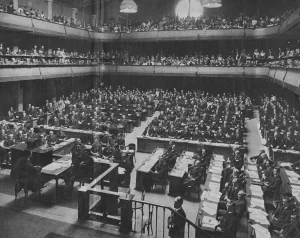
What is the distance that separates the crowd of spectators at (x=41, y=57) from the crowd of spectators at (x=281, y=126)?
16198mm

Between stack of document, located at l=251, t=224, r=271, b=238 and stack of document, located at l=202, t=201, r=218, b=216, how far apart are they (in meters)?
1.02

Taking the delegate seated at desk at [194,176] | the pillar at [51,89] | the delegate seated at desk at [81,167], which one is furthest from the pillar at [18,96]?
the delegate seated at desk at [194,176]

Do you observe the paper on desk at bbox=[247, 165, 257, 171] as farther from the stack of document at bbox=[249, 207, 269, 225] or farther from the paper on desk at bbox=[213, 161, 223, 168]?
the stack of document at bbox=[249, 207, 269, 225]

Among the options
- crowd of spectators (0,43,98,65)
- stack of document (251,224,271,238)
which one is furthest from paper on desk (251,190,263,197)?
crowd of spectators (0,43,98,65)

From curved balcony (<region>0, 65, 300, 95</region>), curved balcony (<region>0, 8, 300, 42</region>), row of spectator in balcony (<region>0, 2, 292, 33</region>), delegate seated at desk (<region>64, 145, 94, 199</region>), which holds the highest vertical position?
row of spectator in balcony (<region>0, 2, 292, 33</region>)

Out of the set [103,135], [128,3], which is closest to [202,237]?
[103,135]

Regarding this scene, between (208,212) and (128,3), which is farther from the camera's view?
(128,3)

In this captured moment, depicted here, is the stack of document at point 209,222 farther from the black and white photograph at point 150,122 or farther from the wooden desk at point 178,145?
the wooden desk at point 178,145

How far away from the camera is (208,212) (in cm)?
768

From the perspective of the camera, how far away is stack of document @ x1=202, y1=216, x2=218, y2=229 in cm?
708

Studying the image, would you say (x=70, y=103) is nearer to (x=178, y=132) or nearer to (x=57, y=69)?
(x=57, y=69)

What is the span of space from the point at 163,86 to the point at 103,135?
57.1 ft

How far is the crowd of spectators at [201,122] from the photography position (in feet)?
53.5

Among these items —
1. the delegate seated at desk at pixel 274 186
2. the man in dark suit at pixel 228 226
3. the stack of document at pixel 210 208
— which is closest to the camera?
the man in dark suit at pixel 228 226
